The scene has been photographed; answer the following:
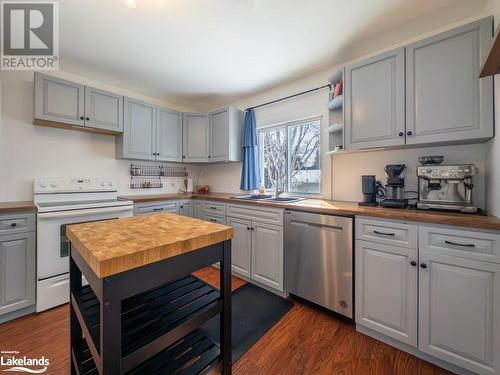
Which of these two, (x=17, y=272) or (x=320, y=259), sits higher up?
(x=320, y=259)

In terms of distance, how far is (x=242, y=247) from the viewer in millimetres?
2494

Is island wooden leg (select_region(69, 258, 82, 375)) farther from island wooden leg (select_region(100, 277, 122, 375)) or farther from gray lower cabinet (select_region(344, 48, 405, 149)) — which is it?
gray lower cabinet (select_region(344, 48, 405, 149))

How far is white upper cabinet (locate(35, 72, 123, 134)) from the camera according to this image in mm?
2211

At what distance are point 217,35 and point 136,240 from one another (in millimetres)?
2030

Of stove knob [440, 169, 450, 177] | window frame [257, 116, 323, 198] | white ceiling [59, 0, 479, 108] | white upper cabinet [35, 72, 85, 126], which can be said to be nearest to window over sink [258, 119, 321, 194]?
window frame [257, 116, 323, 198]

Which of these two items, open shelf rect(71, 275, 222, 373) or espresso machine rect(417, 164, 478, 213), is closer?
open shelf rect(71, 275, 222, 373)

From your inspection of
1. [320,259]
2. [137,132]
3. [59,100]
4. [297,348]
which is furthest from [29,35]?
[297,348]

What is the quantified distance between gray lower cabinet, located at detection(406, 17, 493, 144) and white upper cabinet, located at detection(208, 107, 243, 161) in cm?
215

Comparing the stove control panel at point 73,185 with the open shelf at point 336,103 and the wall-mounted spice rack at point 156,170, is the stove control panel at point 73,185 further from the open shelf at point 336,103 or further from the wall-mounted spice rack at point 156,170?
the open shelf at point 336,103

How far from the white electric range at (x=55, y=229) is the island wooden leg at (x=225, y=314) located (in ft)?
6.14

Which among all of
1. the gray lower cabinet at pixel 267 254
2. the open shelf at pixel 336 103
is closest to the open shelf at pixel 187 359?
the gray lower cabinet at pixel 267 254

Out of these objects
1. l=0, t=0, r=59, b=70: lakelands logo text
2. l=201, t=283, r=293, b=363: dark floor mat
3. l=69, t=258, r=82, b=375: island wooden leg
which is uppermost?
l=0, t=0, r=59, b=70: lakelands logo text

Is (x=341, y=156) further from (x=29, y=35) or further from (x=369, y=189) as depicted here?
(x=29, y=35)

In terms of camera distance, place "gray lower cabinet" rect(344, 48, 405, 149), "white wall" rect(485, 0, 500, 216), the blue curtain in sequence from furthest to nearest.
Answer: the blue curtain
"gray lower cabinet" rect(344, 48, 405, 149)
"white wall" rect(485, 0, 500, 216)
